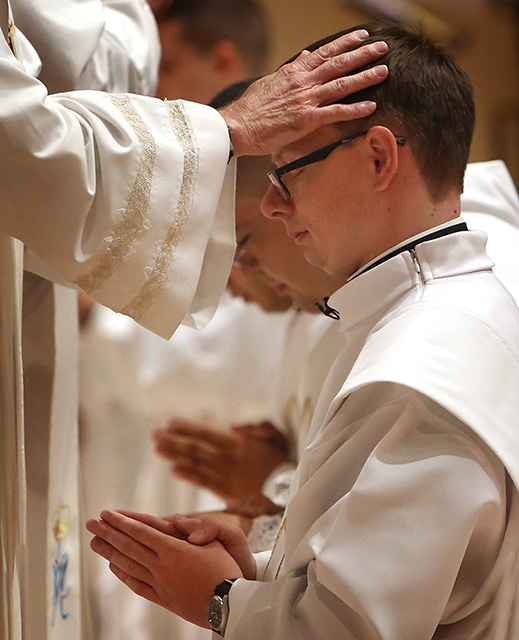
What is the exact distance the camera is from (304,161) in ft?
5.96

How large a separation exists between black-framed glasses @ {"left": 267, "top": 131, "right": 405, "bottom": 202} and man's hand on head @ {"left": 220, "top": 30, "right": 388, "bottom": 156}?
4 centimetres

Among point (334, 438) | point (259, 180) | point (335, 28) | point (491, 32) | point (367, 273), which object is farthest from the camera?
point (491, 32)

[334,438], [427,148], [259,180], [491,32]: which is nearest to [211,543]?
[334,438]

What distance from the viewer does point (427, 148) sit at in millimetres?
1743

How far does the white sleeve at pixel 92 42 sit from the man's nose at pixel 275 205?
0.90m

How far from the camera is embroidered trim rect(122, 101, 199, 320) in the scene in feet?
6.15

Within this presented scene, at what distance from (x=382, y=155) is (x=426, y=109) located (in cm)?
13

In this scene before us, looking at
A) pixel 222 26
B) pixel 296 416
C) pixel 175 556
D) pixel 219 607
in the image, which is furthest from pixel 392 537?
pixel 222 26

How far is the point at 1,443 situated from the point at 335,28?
523 centimetres

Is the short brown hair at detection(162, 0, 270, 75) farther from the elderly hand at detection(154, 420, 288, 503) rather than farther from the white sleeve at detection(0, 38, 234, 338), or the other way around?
the white sleeve at detection(0, 38, 234, 338)

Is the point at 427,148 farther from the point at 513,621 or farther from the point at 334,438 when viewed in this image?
the point at 513,621

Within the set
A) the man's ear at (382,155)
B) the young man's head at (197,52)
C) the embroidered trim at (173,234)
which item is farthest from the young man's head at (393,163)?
the young man's head at (197,52)

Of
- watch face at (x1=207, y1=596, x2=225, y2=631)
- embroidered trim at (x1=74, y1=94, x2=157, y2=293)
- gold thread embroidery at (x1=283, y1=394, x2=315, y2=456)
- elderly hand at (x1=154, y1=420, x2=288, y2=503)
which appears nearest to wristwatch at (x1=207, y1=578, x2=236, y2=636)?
watch face at (x1=207, y1=596, x2=225, y2=631)

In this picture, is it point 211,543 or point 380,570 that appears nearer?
point 380,570
